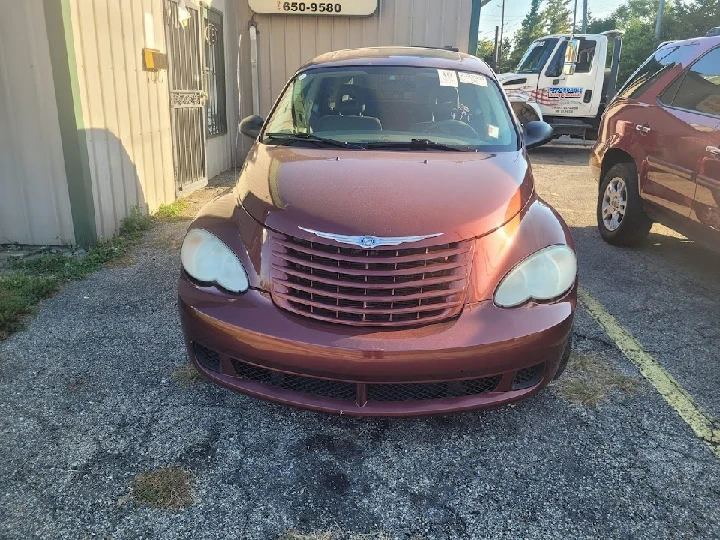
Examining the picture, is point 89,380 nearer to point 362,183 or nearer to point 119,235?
point 362,183

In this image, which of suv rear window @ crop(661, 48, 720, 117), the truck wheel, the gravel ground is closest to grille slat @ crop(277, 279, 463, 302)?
the gravel ground

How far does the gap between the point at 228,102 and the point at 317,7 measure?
2.03 m

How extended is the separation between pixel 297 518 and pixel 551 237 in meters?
1.63

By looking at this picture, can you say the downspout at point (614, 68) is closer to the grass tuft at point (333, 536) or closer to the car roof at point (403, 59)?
the car roof at point (403, 59)

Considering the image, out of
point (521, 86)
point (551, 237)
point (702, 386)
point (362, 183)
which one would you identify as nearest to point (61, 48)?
point (362, 183)

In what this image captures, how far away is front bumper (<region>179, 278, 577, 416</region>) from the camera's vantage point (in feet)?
7.17

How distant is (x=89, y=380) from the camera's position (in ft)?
9.80

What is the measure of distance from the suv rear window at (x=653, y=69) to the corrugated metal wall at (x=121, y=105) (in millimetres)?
4834

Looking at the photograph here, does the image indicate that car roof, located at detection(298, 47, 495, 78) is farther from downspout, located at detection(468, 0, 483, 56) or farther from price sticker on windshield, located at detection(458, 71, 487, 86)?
downspout, located at detection(468, 0, 483, 56)

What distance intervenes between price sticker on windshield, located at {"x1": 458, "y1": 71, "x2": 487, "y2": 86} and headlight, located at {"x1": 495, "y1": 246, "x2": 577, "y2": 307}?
5.62 ft

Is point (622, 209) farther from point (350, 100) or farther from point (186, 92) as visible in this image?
point (186, 92)

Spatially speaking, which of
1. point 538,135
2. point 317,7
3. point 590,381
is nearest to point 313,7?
point 317,7

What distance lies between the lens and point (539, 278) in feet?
7.86

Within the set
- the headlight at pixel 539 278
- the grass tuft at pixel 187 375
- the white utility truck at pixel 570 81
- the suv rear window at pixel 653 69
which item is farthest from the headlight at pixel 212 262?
the white utility truck at pixel 570 81
